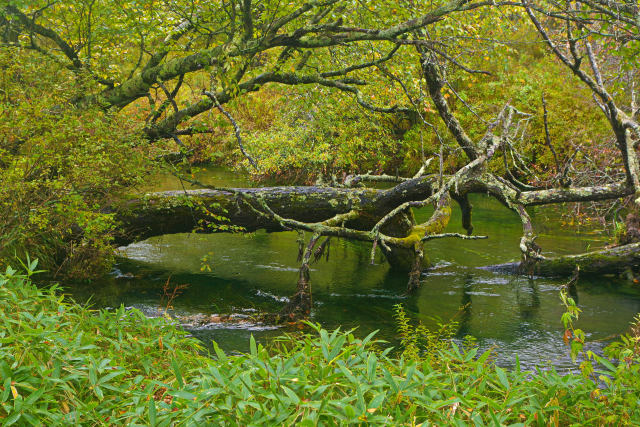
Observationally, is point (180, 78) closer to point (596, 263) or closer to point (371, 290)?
point (371, 290)

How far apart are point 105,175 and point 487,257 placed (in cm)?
884

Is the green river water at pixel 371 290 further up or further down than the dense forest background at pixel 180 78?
further down

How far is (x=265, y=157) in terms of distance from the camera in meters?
18.4

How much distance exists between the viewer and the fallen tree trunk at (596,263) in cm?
1108

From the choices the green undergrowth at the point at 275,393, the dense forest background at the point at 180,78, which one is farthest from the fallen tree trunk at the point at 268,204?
the green undergrowth at the point at 275,393

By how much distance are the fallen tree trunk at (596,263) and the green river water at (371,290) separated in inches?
9.5

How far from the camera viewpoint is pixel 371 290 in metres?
11.0

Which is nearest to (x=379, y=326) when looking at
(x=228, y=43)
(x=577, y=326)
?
(x=577, y=326)

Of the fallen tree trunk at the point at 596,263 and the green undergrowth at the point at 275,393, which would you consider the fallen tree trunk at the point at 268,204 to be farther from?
the green undergrowth at the point at 275,393

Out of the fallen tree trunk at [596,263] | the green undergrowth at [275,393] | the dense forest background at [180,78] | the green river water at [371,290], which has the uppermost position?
the dense forest background at [180,78]

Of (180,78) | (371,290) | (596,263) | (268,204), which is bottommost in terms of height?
(371,290)

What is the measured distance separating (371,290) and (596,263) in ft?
14.9

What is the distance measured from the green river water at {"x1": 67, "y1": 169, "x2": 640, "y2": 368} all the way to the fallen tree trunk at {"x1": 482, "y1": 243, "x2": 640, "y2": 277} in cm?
24

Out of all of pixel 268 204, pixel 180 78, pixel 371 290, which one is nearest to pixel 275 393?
pixel 180 78
